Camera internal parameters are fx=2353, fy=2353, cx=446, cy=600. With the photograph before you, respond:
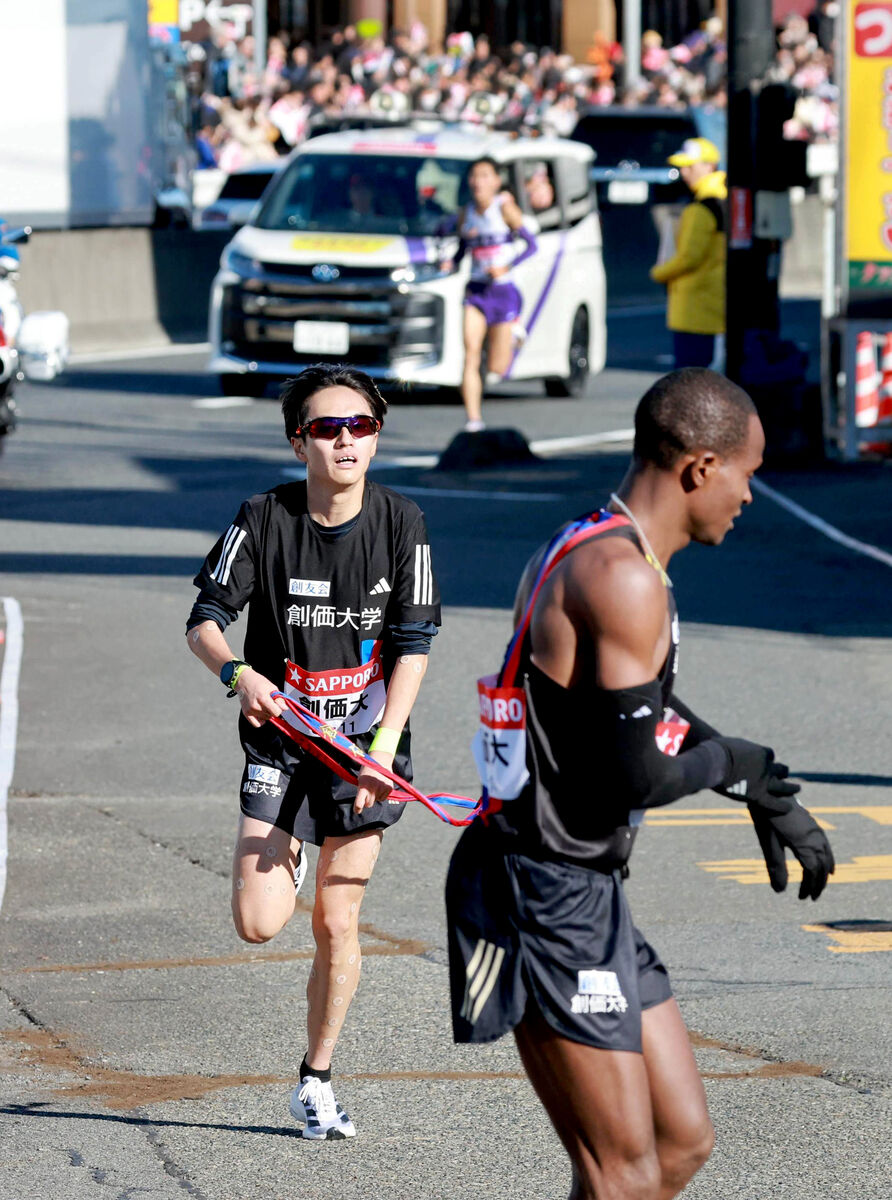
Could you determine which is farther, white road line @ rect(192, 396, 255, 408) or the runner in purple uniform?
white road line @ rect(192, 396, 255, 408)

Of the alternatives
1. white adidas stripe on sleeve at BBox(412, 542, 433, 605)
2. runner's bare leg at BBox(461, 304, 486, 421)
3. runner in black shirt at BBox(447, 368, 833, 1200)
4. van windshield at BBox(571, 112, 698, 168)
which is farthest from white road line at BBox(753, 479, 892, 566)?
van windshield at BBox(571, 112, 698, 168)

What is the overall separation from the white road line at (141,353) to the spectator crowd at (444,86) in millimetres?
6862

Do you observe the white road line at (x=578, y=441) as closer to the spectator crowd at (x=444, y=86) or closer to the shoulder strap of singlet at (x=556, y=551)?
the spectator crowd at (x=444, y=86)

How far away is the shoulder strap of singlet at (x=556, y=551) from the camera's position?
380 cm

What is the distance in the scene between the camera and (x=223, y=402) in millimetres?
20484

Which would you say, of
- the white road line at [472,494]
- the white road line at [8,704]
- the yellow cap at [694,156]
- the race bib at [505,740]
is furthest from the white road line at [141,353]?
the race bib at [505,740]

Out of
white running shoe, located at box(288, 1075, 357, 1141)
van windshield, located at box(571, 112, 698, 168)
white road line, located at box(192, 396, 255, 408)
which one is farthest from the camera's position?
van windshield, located at box(571, 112, 698, 168)

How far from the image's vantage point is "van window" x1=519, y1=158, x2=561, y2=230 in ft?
66.7

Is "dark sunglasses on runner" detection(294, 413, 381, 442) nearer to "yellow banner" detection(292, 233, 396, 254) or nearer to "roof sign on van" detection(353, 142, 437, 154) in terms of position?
"yellow banner" detection(292, 233, 396, 254)

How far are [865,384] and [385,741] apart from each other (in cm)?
1193

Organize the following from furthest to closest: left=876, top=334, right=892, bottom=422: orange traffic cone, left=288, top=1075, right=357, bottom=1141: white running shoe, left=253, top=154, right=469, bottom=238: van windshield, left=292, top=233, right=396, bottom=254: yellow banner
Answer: left=253, top=154, right=469, bottom=238: van windshield
left=292, top=233, right=396, bottom=254: yellow banner
left=876, top=334, right=892, bottom=422: orange traffic cone
left=288, top=1075, right=357, bottom=1141: white running shoe

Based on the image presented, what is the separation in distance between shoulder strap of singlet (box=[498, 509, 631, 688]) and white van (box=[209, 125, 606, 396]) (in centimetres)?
1500

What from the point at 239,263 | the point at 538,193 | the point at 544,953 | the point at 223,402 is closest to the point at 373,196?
the point at 239,263

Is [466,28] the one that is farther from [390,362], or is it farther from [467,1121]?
[467,1121]
